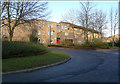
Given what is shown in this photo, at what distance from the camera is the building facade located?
16.3 meters

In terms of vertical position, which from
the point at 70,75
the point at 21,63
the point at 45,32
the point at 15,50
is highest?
the point at 45,32

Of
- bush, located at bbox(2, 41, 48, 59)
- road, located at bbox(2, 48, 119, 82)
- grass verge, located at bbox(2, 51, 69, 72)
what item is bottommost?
road, located at bbox(2, 48, 119, 82)

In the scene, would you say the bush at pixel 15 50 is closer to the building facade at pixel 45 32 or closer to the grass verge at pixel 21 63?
the grass verge at pixel 21 63

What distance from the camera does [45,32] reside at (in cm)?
4384

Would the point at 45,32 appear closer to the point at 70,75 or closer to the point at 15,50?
the point at 15,50

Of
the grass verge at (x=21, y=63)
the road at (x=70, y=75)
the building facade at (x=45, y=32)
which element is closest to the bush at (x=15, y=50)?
the grass verge at (x=21, y=63)

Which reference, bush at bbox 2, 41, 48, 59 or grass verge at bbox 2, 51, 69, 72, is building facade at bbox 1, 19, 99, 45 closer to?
bush at bbox 2, 41, 48, 59

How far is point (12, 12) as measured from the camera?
565 inches

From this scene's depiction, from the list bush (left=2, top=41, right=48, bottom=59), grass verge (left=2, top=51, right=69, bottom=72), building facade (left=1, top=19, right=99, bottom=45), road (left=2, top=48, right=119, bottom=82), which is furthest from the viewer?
building facade (left=1, top=19, right=99, bottom=45)

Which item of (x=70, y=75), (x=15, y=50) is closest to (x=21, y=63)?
(x=15, y=50)

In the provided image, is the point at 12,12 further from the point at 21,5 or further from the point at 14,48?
the point at 14,48

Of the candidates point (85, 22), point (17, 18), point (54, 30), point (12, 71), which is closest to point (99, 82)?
point (12, 71)

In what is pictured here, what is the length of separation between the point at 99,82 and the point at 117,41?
94.7ft

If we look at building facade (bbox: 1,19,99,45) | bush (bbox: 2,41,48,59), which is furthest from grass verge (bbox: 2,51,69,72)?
building facade (bbox: 1,19,99,45)
